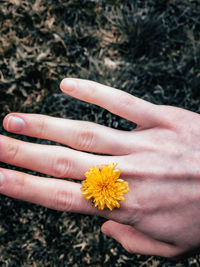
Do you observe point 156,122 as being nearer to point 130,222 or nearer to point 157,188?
point 157,188

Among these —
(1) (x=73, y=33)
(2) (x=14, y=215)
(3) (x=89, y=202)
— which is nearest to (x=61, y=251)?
(2) (x=14, y=215)

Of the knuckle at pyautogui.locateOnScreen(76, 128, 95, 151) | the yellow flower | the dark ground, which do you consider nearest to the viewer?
the yellow flower

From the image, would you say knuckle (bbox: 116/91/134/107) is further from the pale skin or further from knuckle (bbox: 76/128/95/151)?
knuckle (bbox: 76/128/95/151)

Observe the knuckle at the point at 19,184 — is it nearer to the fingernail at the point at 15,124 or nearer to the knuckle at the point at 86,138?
the fingernail at the point at 15,124

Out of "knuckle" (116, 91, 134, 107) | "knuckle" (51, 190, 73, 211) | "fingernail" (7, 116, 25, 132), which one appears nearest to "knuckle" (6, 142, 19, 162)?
"fingernail" (7, 116, 25, 132)

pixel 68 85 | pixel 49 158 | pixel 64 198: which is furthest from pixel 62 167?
pixel 68 85

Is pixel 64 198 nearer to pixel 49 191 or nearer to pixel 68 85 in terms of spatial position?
pixel 49 191
